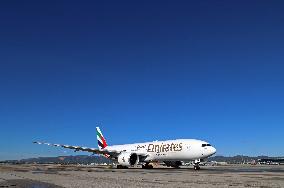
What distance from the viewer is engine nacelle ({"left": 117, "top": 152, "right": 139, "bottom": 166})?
54.2 metres

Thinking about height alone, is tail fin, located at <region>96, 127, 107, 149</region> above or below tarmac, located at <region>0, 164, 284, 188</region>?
above

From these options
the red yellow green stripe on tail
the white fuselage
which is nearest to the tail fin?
the red yellow green stripe on tail

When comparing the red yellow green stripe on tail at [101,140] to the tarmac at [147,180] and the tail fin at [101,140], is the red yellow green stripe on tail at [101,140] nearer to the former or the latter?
the tail fin at [101,140]

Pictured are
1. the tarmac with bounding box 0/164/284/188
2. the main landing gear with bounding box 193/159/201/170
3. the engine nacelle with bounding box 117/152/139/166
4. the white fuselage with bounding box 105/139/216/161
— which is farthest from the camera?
the engine nacelle with bounding box 117/152/139/166

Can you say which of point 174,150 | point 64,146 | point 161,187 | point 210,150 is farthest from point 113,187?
point 64,146

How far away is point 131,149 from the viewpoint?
62.0 m

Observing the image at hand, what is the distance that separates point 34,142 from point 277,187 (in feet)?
189

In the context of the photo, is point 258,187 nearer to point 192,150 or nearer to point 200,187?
point 200,187

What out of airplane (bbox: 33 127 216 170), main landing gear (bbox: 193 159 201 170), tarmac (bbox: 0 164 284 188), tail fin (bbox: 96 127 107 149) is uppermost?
tail fin (bbox: 96 127 107 149)

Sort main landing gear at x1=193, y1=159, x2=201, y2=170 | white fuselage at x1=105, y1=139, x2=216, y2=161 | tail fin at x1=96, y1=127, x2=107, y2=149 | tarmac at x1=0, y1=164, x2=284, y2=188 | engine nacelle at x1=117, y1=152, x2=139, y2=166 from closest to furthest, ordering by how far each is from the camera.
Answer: tarmac at x1=0, y1=164, x2=284, y2=188 → main landing gear at x1=193, y1=159, x2=201, y2=170 → white fuselage at x1=105, y1=139, x2=216, y2=161 → engine nacelle at x1=117, y1=152, x2=139, y2=166 → tail fin at x1=96, y1=127, x2=107, y2=149

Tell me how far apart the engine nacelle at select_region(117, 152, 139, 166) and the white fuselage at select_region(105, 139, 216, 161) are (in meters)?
1.24

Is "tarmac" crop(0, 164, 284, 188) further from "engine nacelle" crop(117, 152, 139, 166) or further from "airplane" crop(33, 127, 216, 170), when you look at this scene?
"engine nacelle" crop(117, 152, 139, 166)

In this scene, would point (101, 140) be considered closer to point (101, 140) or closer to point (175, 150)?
point (101, 140)

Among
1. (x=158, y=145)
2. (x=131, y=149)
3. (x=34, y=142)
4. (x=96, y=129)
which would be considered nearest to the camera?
(x=158, y=145)
